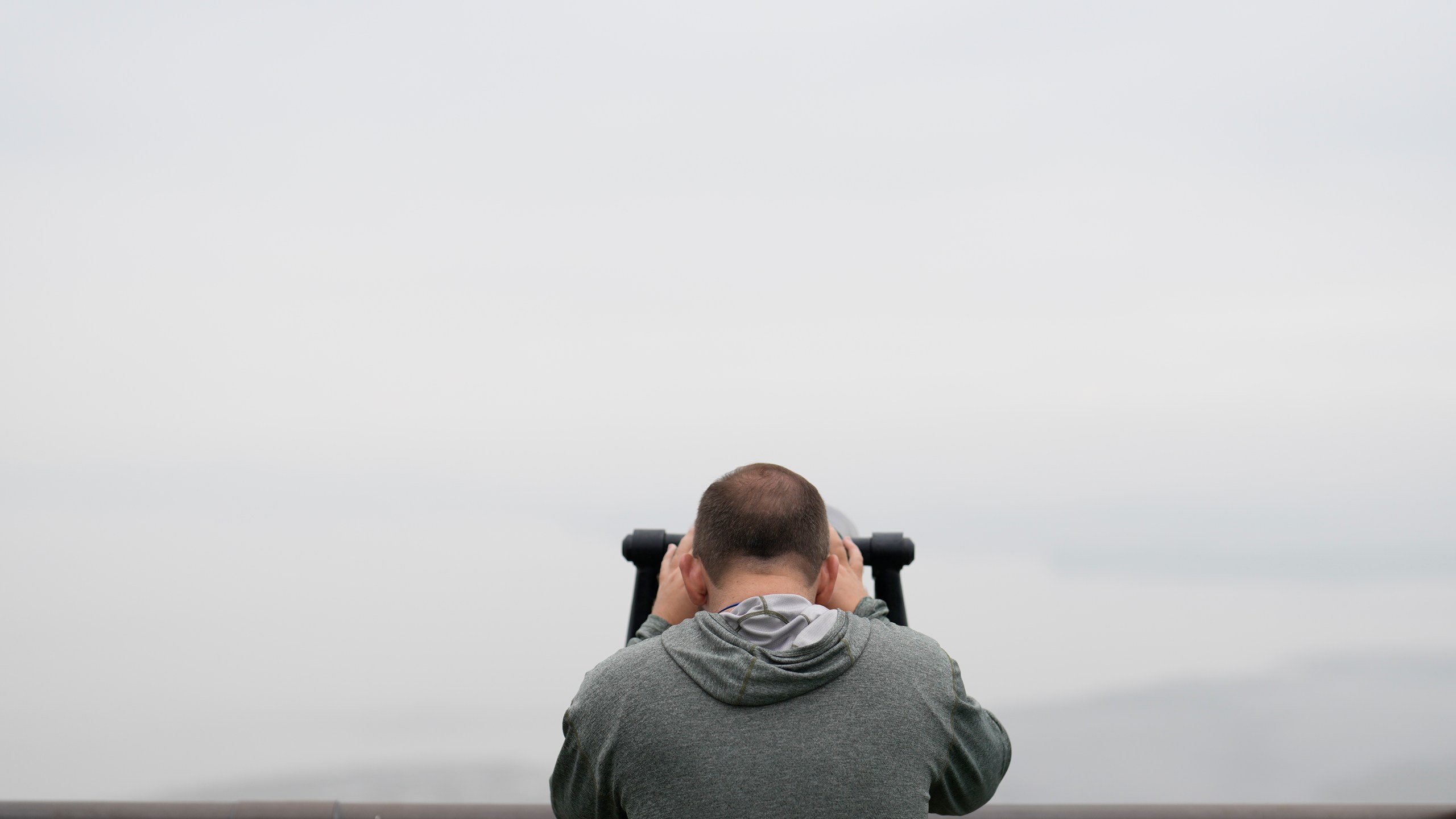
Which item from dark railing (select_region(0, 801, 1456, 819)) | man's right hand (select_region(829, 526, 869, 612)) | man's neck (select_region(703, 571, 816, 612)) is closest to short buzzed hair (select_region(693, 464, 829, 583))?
man's neck (select_region(703, 571, 816, 612))

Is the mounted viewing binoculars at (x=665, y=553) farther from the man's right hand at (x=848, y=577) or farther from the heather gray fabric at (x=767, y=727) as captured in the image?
A: the heather gray fabric at (x=767, y=727)

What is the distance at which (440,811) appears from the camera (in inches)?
77.0

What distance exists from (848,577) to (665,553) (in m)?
0.31

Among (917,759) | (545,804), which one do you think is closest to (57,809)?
(545,804)

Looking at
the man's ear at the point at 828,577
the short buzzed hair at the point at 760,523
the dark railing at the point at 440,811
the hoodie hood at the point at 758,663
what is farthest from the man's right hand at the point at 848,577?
the dark railing at the point at 440,811

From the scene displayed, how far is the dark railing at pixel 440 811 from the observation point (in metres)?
1.93

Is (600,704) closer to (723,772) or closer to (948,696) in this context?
(723,772)

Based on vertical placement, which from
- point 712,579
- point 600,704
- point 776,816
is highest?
point 712,579

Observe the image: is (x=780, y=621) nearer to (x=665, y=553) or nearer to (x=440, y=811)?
(x=665, y=553)

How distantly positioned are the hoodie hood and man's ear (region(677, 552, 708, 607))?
5.8 inches

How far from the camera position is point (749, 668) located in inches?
41.8

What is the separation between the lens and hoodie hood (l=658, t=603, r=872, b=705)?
1059 mm

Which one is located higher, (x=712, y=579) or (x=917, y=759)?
(x=712, y=579)

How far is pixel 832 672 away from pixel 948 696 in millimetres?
143
